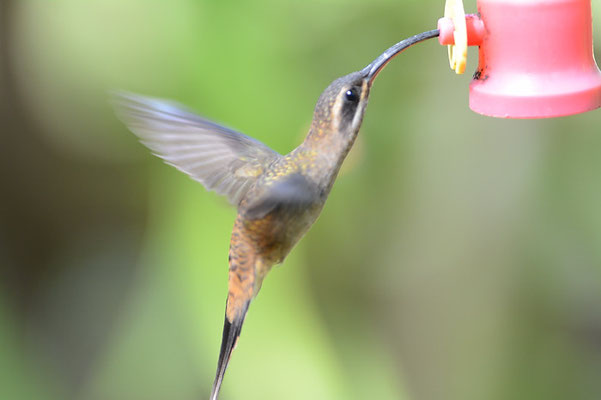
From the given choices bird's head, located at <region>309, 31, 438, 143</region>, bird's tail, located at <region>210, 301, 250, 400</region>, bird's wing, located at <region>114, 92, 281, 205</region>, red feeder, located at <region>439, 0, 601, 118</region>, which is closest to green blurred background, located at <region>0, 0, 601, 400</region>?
bird's wing, located at <region>114, 92, 281, 205</region>

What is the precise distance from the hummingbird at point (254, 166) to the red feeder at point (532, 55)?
0.64 ft

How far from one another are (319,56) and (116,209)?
97 cm

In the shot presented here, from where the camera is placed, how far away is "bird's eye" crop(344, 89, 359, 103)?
1395mm

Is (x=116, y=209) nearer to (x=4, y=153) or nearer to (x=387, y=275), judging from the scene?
(x=4, y=153)

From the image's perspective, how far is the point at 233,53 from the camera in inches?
97.1

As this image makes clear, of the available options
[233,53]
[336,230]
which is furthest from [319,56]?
[336,230]

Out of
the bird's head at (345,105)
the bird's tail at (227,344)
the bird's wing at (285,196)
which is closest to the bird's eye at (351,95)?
the bird's head at (345,105)

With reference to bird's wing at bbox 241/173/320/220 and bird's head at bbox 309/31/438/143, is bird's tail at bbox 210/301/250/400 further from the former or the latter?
bird's head at bbox 309/31/438/143

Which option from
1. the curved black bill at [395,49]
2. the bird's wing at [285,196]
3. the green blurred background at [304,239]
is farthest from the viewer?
the green blurred background at [304,239]

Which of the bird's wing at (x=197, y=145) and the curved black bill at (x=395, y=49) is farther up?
the curved black bill at (x=395, y=49)

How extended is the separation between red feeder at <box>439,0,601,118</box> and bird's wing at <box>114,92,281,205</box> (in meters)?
0.55

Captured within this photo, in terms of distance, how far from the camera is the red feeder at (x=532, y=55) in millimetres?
1280

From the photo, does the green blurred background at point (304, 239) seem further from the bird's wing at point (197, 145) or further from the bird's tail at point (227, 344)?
the bird's tail at point (227, 344)

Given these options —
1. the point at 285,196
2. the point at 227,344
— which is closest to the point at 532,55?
the point at 285,196
